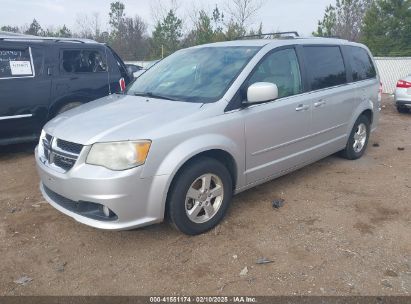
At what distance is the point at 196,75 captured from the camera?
4.02 meters

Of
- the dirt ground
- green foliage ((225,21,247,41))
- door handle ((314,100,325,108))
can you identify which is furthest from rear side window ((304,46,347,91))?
green foliage ((225,21,247,41))

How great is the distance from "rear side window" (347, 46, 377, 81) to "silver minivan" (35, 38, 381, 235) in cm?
42

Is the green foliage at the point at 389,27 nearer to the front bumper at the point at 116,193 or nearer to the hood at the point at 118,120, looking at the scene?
the hood at the point at 118,120

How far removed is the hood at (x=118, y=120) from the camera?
10.1 feet

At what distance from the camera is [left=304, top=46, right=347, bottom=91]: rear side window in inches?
180

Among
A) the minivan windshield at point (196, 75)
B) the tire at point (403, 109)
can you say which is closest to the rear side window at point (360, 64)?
the minivan windshield at point (196, 75)

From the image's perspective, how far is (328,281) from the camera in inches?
113

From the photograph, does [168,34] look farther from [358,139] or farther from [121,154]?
[121,154]

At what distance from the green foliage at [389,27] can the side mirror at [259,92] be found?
2235 centimetres

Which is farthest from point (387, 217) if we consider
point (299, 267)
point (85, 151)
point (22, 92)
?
point (22, 92)

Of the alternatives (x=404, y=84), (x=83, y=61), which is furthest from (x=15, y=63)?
(x=404, y=84)

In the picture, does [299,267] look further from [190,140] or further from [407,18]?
[407,18]

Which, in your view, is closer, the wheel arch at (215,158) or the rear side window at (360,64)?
the wheel arch at (215,158)

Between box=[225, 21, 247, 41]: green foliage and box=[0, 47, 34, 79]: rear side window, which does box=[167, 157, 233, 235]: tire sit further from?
box=[225, 21, 247, 41]: green foliage
